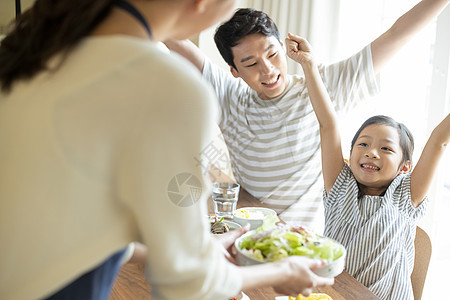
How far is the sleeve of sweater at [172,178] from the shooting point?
57cm

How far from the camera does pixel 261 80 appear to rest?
6.33ft

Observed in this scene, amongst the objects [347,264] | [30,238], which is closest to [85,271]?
[30,238]

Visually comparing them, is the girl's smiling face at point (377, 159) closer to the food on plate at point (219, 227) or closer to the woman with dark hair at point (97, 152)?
the food on plate at point (219, 227)

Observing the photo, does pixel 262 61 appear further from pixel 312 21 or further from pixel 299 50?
pixel 312 21

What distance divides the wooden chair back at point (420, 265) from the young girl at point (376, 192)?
0.04 m

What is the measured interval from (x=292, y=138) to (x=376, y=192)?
44cm

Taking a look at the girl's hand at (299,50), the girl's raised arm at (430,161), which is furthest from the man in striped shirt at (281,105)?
the girl's raised arm at (430,161)

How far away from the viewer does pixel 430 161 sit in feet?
5.02

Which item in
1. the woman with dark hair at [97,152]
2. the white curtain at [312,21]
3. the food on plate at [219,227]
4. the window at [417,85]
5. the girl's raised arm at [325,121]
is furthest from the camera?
the white curtain at [312,21]

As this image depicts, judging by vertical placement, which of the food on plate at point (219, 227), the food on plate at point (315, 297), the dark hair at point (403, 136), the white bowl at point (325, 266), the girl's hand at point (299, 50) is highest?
the girl's hand at point (299, 50)

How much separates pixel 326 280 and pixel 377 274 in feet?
→ 2.26

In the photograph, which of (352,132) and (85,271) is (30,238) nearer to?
(85,271)

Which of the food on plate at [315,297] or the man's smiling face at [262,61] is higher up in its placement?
the man's smiling face at [262,61]

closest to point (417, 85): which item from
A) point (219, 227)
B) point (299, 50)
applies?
point (299, 50)
